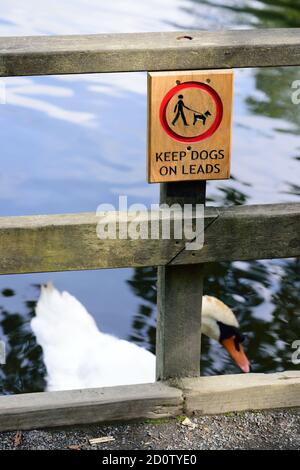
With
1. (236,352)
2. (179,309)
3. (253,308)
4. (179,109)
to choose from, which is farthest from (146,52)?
(253,308)

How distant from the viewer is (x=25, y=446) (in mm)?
2771

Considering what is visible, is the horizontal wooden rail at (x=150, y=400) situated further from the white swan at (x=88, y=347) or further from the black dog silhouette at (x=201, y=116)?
the white swan at (x=88, y=347)

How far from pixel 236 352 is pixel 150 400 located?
2114 millimetres

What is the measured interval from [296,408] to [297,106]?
534 cm

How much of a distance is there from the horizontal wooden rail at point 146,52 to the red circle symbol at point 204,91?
0.17ft

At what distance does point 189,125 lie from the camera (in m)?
2.64

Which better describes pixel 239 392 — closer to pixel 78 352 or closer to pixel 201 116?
pixel 201 116

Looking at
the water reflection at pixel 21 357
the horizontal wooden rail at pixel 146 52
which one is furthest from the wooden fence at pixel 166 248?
the water reflection at pixel 21 357

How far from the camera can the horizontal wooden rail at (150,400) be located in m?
2.83

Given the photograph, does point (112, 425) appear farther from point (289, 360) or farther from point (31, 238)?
point (289, 360)

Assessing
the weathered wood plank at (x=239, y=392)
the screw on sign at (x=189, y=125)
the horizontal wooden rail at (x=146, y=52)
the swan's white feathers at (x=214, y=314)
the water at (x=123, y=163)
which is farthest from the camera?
the water at (x=123, y=163)

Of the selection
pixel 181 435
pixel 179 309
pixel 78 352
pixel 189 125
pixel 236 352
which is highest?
pixel 189 125

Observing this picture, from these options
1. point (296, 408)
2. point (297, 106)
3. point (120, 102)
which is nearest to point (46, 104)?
point (120, 102)

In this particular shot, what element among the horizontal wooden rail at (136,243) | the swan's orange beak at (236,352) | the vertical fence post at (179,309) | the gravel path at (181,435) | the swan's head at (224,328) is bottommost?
the swan's orange beak at (236,352)
